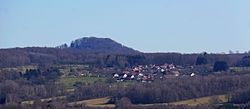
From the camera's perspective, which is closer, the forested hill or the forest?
the forest

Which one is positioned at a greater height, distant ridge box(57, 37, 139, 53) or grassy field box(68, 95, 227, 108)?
distant ridge box(57, 37, 139, 53)

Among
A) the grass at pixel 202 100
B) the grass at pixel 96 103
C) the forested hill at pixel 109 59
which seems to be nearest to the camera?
the grass at pixel 202 100

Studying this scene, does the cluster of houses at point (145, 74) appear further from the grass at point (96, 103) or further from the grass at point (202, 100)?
the grass at point (202, 100)

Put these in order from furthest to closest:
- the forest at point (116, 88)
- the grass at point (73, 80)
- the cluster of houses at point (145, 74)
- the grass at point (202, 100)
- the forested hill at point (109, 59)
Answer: the forested hill at point (109, 59) → the cluster of houses at point (145, 74) → the grass at point (73, 80) → the forest at point (116, 88) → the grass at point (202, 100)

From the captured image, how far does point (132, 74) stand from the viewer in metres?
78.9

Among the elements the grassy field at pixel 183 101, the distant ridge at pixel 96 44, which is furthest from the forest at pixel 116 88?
the distant ridge at pixel 96 44

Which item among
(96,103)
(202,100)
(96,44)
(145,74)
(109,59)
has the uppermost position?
(96,44)

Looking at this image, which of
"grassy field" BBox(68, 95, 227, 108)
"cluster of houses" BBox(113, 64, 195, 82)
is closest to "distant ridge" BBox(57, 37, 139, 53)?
"cluster of houses" BBox(113, 64, 195, 82)

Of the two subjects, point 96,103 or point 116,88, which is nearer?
point 96,103

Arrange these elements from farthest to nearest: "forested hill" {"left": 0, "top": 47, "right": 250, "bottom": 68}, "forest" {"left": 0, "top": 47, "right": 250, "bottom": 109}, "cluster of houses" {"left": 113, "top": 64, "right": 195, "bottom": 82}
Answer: "forested hill" {"left": 0, "top": 47, "right": 250, "bottom": 68} < "cluster of houses" {"left": 113, "top": 64, "right": 195, "bottom": 82} < "forest" {"left": 0, "top": 47, "right": 250, "bottom": 109}

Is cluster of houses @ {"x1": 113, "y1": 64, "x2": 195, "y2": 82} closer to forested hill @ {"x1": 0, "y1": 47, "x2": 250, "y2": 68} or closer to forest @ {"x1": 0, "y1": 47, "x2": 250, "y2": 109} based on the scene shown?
forest @ {"x1": 0, "y1": 47, "x2": 250, "y2": 109}

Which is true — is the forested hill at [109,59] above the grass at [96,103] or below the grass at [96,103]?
above

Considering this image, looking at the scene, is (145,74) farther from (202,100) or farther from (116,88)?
(202,100)

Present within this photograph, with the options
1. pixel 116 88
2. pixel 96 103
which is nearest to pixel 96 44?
pixel 116 88
